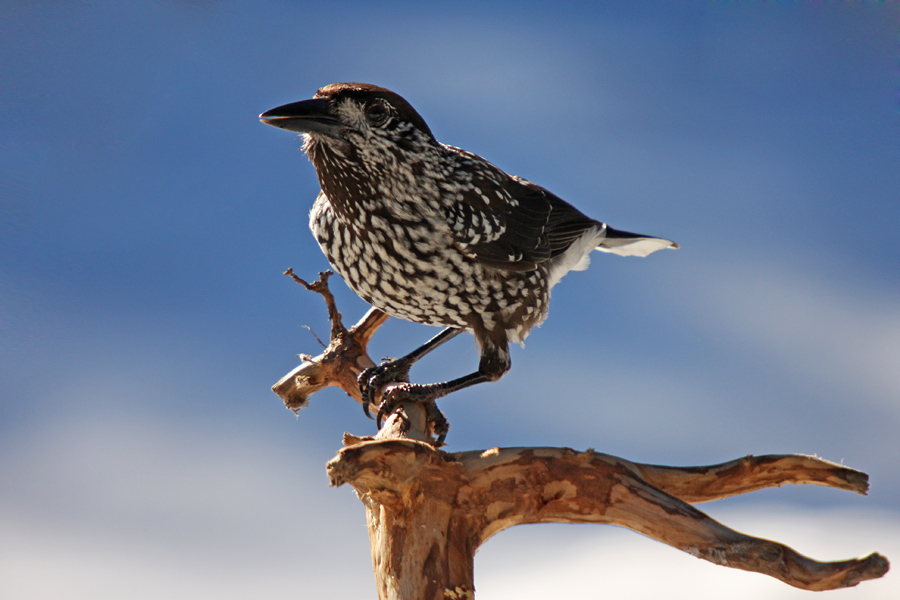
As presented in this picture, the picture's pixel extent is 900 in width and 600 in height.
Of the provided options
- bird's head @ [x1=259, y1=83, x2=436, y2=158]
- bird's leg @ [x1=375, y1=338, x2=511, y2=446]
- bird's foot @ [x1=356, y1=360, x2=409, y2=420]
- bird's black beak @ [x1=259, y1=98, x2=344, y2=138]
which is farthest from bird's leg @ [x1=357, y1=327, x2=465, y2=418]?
bird's black beak @ [x1=259, y1=98, x2=344, y2=138]

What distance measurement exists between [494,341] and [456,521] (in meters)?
0.86

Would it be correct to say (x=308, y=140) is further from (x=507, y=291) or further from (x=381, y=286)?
(x=507, y=291)

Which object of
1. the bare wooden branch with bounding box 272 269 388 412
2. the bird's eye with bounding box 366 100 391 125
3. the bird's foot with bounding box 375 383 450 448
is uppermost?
the bird's eye with bounding box 366 100 391 125

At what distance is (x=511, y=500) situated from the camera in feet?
8.11

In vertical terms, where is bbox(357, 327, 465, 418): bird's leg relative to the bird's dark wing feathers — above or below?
below

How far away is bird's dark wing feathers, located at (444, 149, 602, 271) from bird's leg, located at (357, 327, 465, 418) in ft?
2.05

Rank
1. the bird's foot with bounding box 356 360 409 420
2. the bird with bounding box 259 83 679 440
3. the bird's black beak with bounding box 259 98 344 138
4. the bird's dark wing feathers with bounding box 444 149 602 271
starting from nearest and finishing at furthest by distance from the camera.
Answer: the bird's black beak with bounding box 259 98 344 138
the bird with bounding box 259 83 679 440
the bird's dark wing feathers with bounding box 444 149 602 271
the bird's foot with bounding box 356 360 409 420

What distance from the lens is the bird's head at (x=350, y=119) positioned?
2438mm

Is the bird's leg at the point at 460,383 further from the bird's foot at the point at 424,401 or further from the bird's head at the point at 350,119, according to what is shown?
the bird's head at the point at 350,119

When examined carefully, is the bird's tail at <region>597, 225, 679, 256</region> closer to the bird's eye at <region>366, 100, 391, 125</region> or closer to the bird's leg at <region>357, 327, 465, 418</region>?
the bird's leg at <region>357, 327, 465, 418</region>

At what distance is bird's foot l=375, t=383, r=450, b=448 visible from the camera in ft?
9.77

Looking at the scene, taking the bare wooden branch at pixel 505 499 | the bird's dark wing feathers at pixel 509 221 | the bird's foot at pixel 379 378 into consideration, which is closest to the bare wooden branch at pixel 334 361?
the bird's foot at pixel 379 378

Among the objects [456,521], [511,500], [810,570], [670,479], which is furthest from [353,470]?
[810,570]

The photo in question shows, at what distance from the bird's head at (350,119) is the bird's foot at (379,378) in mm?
1259
